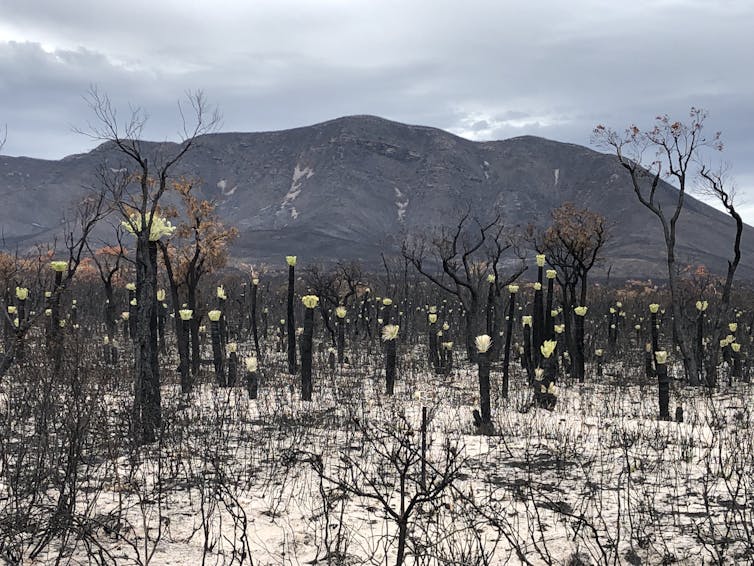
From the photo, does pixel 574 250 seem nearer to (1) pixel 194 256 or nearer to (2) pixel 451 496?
(1) pixel 194 256

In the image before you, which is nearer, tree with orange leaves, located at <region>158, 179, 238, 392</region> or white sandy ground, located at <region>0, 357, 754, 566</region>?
white sandy ground, located at <region>0, 357, 754, 566</region>

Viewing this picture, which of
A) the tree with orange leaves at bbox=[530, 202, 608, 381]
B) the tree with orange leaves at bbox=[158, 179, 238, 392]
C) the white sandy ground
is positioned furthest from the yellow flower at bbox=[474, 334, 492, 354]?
the tree with orange leaves at bbox=[530, 202, 608, 381]

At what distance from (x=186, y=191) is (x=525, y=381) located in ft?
40.0

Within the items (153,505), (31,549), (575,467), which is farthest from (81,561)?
(575,467)

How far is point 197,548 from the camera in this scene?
5.44 metres

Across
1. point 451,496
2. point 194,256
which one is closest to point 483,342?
point 451,496

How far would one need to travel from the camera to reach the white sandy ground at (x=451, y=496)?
205 inches

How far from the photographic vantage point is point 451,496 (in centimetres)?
649

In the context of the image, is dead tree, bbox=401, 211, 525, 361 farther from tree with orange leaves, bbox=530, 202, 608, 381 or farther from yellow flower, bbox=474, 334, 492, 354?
yellow flower, bbox=474, 334, 492, 354

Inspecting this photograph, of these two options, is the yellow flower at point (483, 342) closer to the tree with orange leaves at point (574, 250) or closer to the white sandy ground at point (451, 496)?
the white sandy ground at point (451, 496)

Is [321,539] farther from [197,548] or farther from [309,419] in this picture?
[309,419]

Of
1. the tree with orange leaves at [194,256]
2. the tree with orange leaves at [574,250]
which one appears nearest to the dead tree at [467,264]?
the tree with orange leaves at [574,250]

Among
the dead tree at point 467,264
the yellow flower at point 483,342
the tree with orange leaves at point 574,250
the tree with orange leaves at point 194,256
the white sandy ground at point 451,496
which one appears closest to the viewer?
the white sandy ground at point 451,496

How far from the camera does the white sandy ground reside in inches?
205
